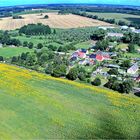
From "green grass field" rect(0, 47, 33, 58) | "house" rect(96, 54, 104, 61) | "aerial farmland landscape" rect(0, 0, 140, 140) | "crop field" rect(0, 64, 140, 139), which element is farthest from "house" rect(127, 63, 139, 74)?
"green grass field" rect(0, 47, 33, 58)

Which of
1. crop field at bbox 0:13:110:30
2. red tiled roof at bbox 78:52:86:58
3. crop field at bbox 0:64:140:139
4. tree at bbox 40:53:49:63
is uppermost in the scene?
crop field at bbox 0:64:140:139

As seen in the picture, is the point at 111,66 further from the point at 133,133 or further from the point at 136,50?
the point at 133,133

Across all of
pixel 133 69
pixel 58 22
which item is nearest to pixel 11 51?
pixel 133 69

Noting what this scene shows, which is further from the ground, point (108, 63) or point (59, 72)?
point (59, 72)

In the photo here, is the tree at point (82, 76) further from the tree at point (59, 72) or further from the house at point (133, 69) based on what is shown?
the house at point (133, 69)

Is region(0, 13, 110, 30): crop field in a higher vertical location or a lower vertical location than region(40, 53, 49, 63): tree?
lower

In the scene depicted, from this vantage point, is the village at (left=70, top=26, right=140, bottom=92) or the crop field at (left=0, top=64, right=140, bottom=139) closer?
the crop field at (left=0, top=64, right=140, bottom=139)

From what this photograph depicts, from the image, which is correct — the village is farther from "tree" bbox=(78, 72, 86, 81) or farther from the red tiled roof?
"tree" bbox=(78, 72, 86, 81)

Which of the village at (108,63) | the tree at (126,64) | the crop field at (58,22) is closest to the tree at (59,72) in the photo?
the village at (108,63)

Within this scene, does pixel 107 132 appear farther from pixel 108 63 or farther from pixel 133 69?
pixel 108 63
